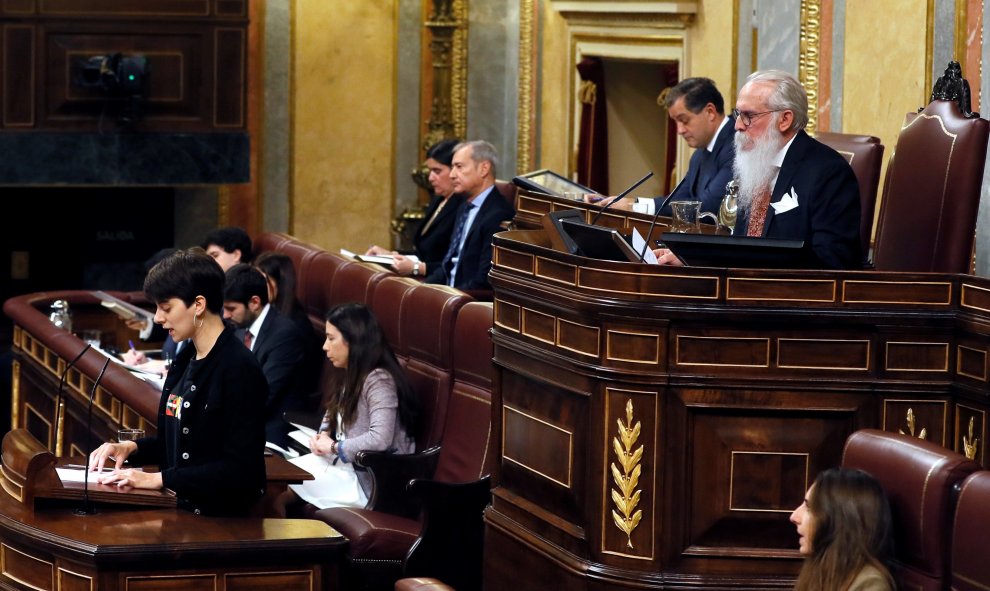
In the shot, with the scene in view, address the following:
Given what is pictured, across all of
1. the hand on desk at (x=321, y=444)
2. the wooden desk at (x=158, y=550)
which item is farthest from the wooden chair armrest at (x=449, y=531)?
the wooden desk at (x=158, y=550)

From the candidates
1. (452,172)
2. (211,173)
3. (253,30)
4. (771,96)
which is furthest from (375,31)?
(771,96)

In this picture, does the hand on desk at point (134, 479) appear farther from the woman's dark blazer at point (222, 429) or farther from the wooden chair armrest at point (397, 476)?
the wooden chair armrest at point (397, 476)

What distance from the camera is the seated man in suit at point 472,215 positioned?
22.2ft

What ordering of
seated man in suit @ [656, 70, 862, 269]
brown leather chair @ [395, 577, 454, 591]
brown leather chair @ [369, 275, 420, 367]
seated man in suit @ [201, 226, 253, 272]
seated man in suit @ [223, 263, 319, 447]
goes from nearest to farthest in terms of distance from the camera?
brown leather chair @ [395, 577, 454, 591] → seated man in suit @ [656, 70, 862, 269] → brown leather chair @ [369, 275, 420, 367] → seated man in suit @ [223, 263, 319, 447] → seated man in suit @ [201, 226, 253, 272]

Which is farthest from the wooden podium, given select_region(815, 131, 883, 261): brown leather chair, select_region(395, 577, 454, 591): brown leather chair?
select_region(815, 131, 883, 261): brown leather chair

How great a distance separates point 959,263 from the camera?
434cm

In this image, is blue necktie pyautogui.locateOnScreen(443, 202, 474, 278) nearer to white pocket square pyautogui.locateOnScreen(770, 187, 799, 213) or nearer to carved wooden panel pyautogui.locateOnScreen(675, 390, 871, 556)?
white pocket square pyautogui.locateOnScreen(770, 187, 799, 213)

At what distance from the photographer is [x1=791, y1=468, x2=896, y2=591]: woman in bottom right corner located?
295cm

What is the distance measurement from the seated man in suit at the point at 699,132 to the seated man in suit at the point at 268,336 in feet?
4.65

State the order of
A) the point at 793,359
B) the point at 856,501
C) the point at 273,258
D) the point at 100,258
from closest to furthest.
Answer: the point at 856,501, the point at 793,359, the point at 273,258, the point at 100,258

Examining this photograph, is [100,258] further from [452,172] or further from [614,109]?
[452,172]

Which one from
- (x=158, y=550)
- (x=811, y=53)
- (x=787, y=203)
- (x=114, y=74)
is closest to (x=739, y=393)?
(x=787, y=203)

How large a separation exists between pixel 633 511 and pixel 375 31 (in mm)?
7641

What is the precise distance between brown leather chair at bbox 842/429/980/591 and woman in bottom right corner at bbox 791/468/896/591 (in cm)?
5
